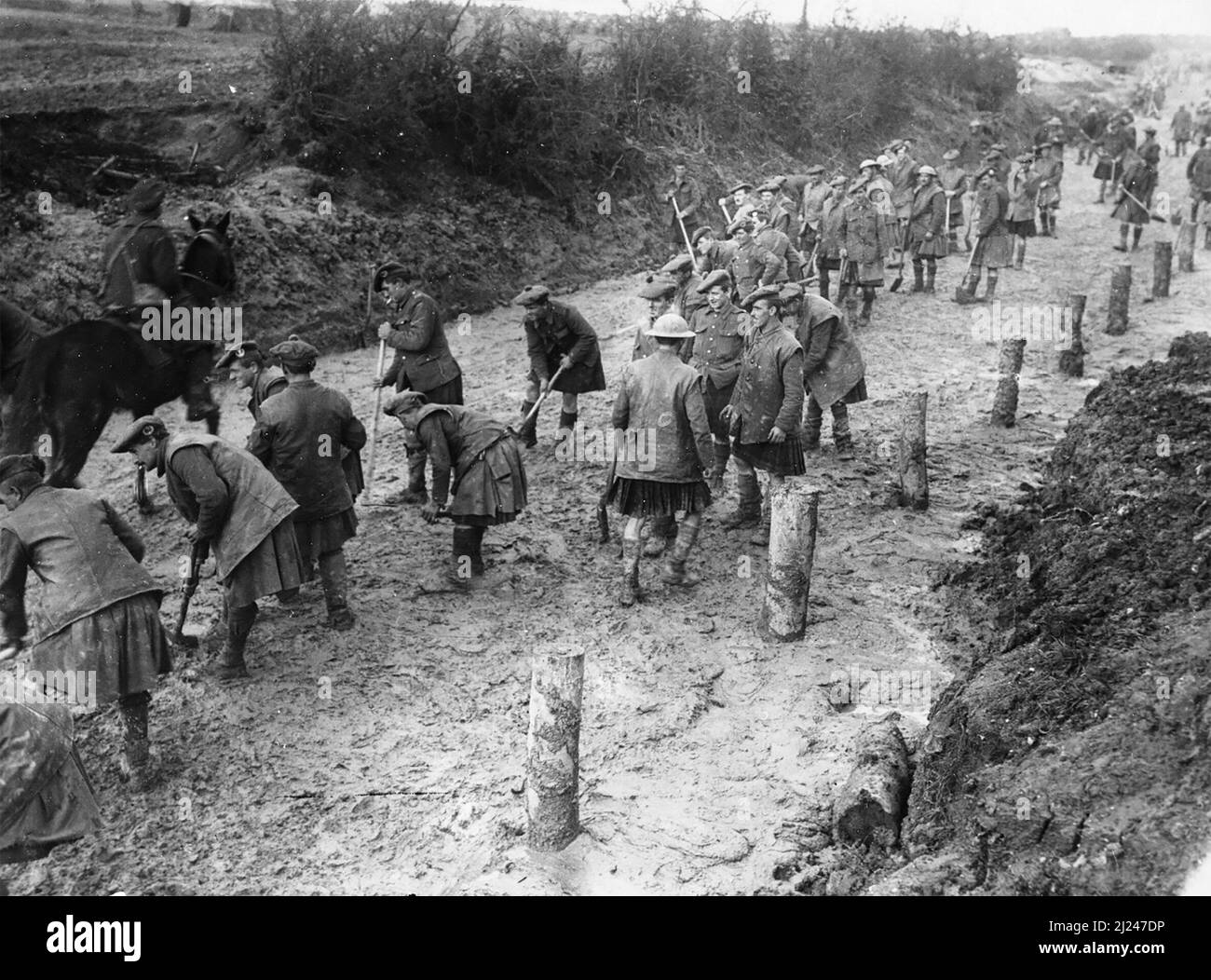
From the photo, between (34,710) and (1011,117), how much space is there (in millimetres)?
34567

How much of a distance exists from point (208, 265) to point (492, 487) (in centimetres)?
394

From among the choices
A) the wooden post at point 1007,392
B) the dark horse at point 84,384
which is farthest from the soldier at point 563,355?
the wooden post at point 1007,392

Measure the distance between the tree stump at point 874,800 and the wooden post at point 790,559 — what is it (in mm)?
1624

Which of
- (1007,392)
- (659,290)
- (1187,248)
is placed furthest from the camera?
(1187,248)

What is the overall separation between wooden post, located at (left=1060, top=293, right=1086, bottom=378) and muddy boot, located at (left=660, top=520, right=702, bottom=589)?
21.8 ft

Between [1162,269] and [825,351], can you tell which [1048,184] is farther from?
[825,351]

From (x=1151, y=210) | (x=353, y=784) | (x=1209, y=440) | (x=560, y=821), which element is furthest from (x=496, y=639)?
(x=1151, y=210)

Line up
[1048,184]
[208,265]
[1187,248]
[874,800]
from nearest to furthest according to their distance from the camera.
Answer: [874,800]
[208,265]
[1187,248]
[1048,184]

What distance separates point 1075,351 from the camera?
12.2m

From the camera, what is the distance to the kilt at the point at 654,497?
7387mm

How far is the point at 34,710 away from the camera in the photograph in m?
4.39

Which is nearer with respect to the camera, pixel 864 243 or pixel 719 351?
pixel 719 351

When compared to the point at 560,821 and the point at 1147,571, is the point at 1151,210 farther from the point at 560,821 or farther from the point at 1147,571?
the point at 560,821

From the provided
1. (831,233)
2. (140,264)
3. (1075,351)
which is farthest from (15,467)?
(1075,351)
